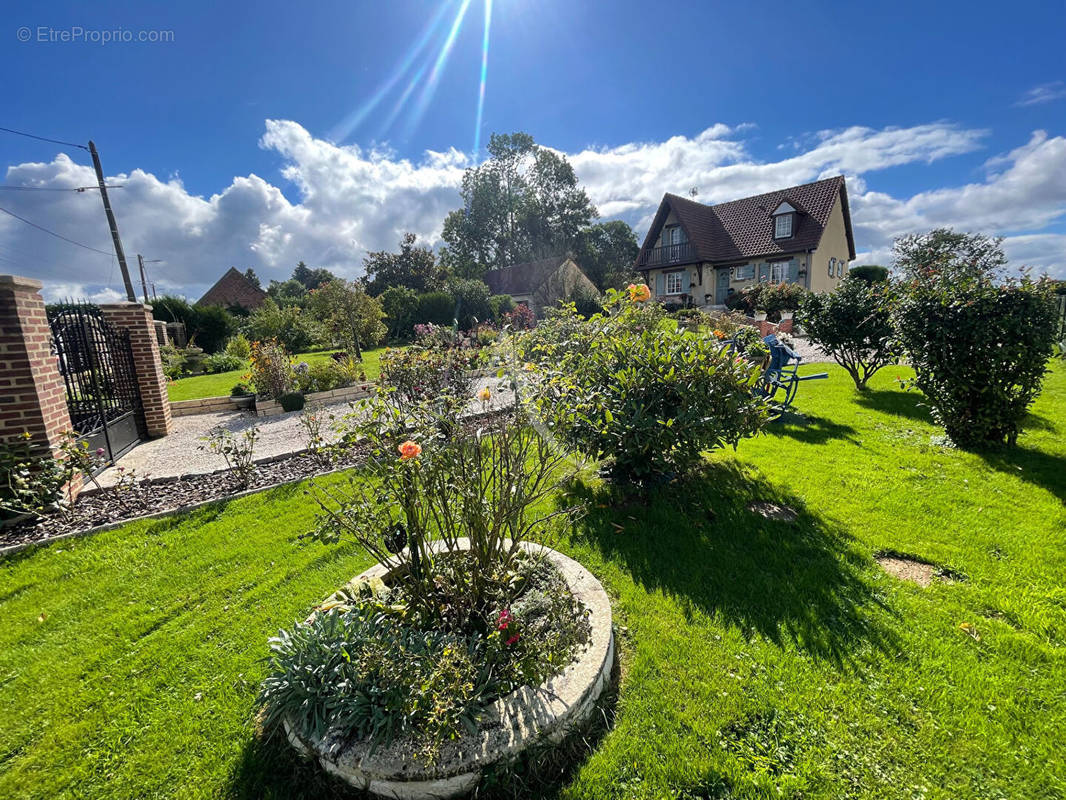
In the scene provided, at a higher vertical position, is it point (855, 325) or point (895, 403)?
point (855, 325)

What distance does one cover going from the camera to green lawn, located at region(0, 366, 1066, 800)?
188 centimetres

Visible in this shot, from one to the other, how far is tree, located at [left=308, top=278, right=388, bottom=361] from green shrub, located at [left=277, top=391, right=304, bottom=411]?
7.25m

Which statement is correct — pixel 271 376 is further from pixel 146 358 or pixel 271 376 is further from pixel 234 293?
pixel 234 293

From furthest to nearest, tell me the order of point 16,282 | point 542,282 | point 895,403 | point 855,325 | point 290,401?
point 542,282 → point 290,401 → point 855,325 → point 895,403 → point 16,282

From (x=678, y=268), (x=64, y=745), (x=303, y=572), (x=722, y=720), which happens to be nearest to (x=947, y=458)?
(x=722, y=720)

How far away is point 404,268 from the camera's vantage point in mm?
36594

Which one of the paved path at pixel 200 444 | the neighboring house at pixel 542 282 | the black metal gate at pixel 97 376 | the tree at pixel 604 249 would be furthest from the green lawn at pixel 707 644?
the tree at pixel 604 249

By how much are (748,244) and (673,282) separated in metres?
4.60

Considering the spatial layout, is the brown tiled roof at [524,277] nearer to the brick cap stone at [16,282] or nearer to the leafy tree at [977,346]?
the leafy tree at [977,346]

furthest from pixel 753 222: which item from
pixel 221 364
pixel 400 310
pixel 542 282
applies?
pixel 221 364

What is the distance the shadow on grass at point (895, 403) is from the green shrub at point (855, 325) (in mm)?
412

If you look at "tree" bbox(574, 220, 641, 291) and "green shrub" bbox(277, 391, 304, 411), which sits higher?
"tree" bbox(574, 220, 641, 291)

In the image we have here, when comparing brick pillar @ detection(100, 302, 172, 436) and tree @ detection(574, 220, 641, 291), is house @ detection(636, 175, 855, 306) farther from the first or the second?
brick pillar @ detection(100, 302, 172, 436)

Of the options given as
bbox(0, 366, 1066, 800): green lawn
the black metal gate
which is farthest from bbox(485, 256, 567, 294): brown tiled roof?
bbox(0, 366, 1066, 800): green lawn
